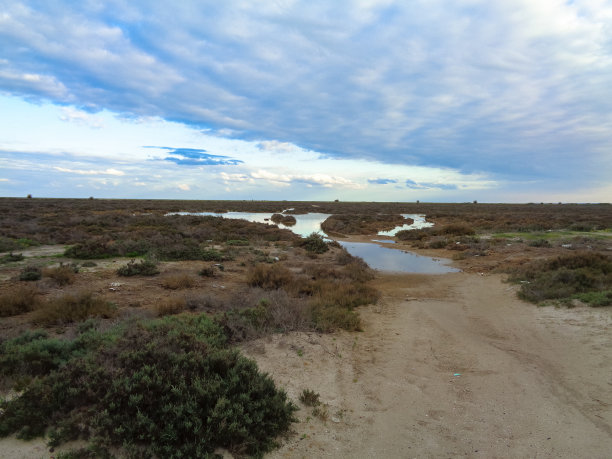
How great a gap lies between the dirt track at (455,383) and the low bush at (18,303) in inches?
231

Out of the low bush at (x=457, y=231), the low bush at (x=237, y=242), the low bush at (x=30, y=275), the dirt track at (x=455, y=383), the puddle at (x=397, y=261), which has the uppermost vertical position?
the low bush at (x=457, y=231)

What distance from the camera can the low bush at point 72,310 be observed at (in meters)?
7.03

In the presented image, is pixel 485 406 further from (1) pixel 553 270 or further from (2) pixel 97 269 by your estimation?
(2) pixel 97 269

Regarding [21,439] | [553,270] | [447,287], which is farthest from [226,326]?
[553,270]

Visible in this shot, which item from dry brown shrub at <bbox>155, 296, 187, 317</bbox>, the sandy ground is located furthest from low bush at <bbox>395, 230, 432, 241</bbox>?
→ dry brown shrub at <bbox>155, 296, 187, 317</bbox>

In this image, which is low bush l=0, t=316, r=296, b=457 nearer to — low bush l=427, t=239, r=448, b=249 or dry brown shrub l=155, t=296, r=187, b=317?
dry brown shrub l=155, t=296, r=187, b=317

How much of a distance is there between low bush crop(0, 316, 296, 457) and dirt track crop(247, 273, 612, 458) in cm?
54

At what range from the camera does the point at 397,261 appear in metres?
19.8

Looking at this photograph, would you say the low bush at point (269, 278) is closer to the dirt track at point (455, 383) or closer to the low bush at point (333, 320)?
the low bush at point (333, 320)

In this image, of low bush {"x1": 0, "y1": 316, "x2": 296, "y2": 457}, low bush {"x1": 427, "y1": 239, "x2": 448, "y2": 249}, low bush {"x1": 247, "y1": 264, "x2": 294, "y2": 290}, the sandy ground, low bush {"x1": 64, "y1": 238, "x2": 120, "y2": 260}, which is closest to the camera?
low bush {"x1": 0, "y1": 316, "x2": 296, "y2": 457}

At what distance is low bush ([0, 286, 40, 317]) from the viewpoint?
7605 mm

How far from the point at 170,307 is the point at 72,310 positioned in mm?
2008

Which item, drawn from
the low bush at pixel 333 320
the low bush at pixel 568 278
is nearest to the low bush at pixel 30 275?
the low bush at pixel 333 320

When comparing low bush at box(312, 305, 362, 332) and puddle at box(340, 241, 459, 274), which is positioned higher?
low bush at box(312, 305, 362, 332)
